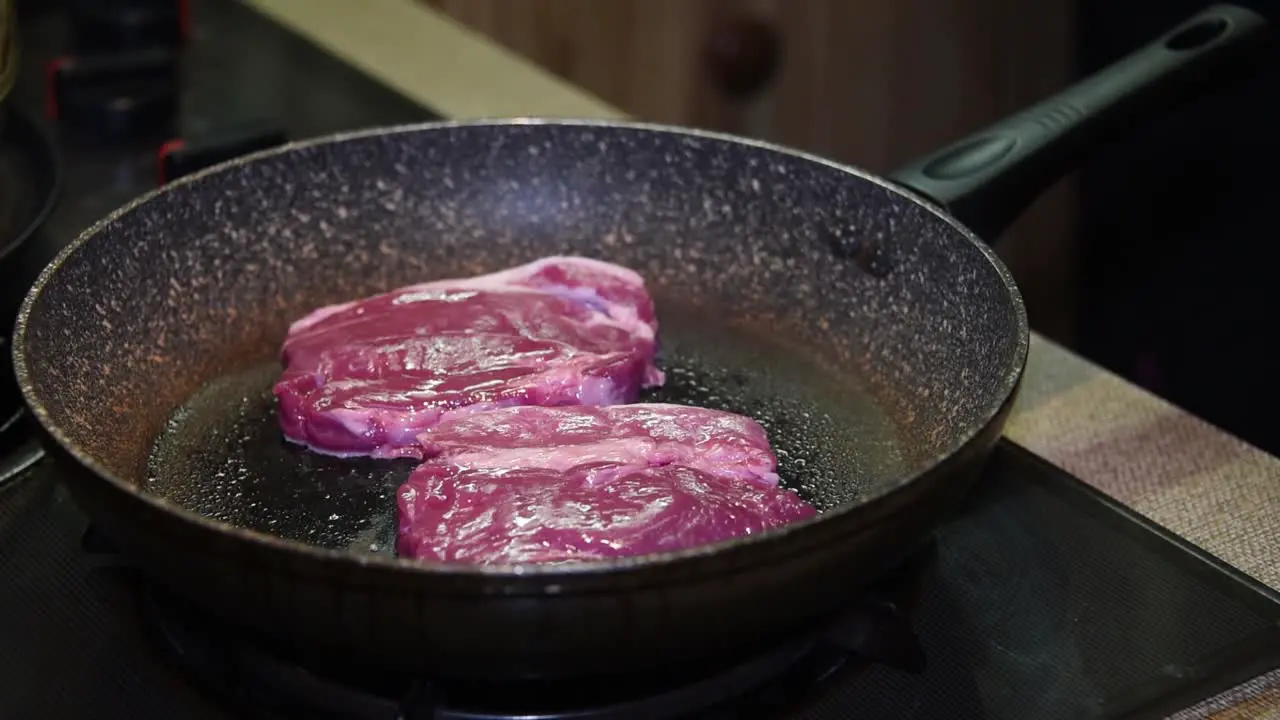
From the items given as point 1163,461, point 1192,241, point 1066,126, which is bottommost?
point 1192,241

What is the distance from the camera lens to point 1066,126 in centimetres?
114

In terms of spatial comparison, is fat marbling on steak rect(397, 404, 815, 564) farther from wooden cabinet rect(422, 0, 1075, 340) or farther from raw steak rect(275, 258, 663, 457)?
wooden cabinet rect(422, 0, 1075, 340)

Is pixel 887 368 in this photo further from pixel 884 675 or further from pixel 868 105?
pixel 868 105

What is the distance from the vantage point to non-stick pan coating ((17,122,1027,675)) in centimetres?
70

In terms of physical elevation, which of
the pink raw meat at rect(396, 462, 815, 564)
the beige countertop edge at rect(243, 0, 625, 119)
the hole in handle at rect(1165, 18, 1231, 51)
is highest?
the hole in handle at rect(1165, 18, 1231, 51)

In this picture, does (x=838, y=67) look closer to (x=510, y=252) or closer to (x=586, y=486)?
(x=510, y=252)

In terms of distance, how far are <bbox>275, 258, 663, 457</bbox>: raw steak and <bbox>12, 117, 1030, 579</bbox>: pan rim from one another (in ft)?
0.46

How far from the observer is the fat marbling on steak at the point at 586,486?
2.87 feet

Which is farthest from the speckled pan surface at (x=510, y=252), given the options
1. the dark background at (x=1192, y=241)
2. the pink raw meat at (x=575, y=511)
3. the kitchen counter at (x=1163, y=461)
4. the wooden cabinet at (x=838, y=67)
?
the wooden cabinet at (x=838, y=67)

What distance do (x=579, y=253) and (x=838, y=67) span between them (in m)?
1.36

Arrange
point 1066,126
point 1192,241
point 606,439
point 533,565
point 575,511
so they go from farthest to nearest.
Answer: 1. point 1192,241
2. point 1066,126
3. point 606,439
4. point 575,511
5. point 533,565

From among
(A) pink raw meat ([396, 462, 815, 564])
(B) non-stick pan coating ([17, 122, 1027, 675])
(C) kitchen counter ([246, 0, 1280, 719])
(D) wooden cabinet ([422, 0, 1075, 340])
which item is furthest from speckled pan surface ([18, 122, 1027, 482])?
(D) wooden cabinet ([422, 0, 1075, 340])

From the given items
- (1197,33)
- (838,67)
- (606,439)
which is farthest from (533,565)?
(838,67)

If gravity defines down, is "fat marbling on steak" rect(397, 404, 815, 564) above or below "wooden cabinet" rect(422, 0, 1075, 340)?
above
